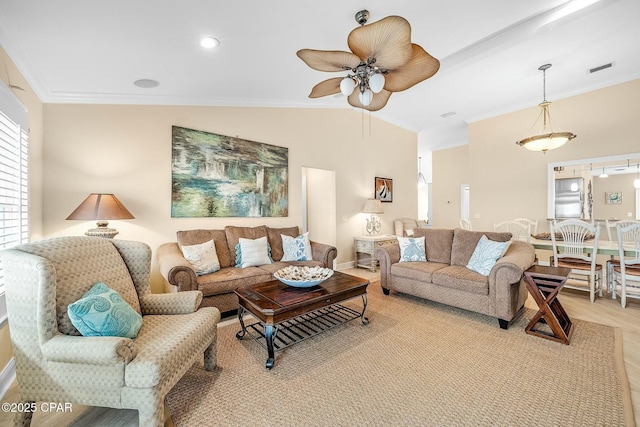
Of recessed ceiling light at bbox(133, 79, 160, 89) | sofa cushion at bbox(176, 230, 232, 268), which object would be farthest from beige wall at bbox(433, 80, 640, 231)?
recessed ceiling light at bbox(133, 79, 160, 89)

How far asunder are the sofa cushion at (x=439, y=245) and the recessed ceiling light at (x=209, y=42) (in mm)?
3501

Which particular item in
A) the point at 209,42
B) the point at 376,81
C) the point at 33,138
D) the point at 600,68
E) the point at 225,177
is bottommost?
the point at 225,177

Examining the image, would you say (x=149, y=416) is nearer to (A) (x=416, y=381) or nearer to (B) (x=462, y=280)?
(A) (x=416, y=381)

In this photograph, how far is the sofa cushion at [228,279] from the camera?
9.16 feet

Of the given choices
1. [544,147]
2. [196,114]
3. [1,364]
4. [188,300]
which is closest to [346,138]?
[196,114]

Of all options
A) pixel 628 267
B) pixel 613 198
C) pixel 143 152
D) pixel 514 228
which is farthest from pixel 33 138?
pixel 613 198

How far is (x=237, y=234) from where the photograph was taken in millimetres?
3670

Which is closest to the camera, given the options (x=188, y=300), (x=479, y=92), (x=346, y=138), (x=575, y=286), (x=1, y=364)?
(x=1, y=364)

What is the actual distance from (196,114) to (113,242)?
7.41ft

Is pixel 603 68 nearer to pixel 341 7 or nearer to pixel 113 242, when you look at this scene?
pixel 341 7

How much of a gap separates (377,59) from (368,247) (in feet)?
12.0

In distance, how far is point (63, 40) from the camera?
7.48ft

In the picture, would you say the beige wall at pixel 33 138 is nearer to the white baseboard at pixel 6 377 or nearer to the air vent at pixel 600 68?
the white baseboard at pixel 6 377

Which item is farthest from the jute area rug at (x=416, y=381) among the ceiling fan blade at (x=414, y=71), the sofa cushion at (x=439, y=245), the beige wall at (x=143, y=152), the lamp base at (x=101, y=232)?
the ceiling fan blade at (x=414, y=71)
